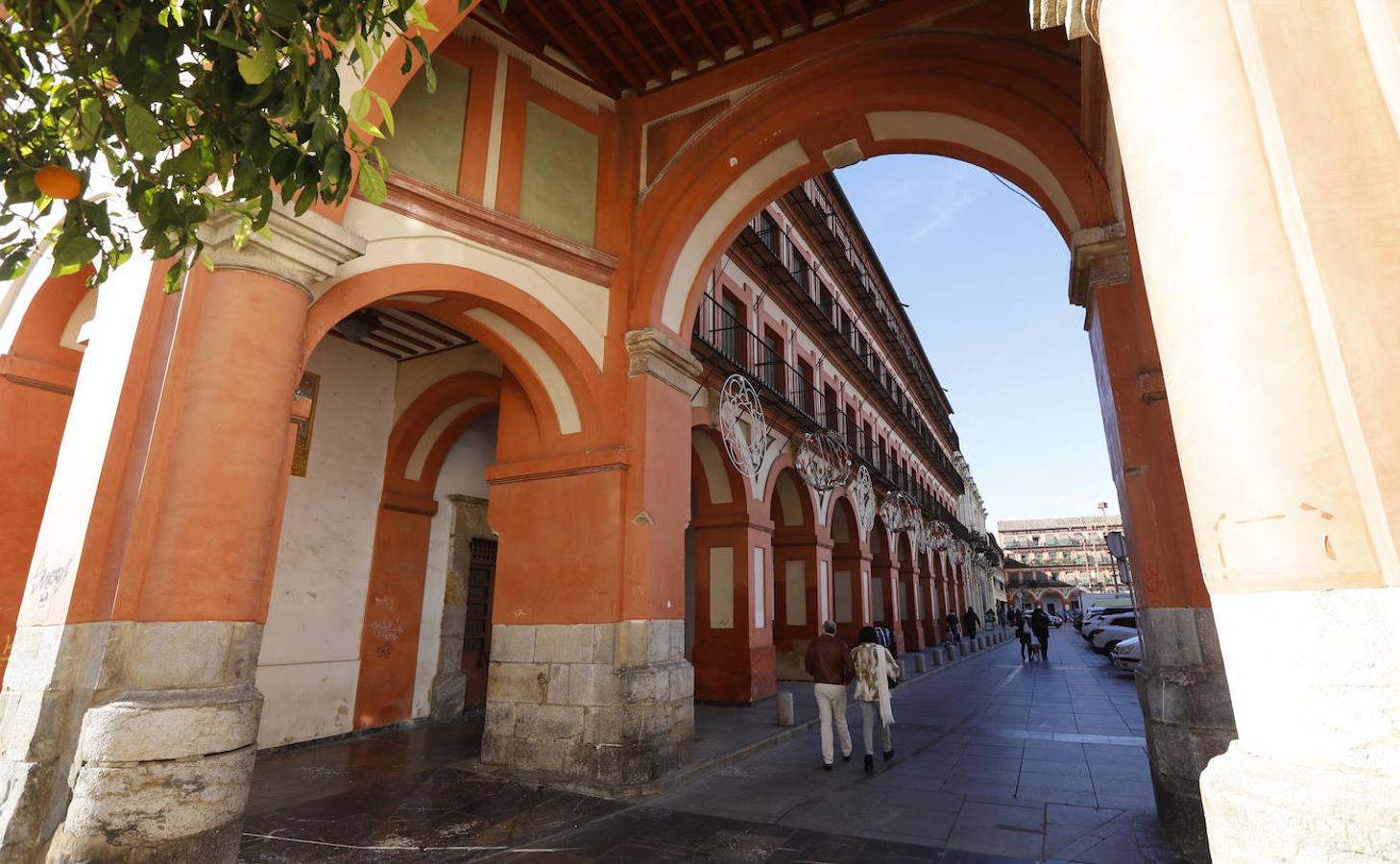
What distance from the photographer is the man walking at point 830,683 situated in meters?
7.44

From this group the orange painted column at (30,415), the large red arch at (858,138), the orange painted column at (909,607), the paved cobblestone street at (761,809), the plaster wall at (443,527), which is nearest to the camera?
the paved cobblestone street at (761,809)

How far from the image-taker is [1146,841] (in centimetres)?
493

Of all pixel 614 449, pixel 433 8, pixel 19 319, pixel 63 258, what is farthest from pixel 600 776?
pixel 433 8

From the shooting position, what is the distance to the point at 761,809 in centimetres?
598

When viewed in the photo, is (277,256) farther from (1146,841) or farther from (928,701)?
(928,701)

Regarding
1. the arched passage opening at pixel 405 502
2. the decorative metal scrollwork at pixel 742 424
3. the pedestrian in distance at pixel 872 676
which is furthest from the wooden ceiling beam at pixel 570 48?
the pedestrian in distance at pixel 872 676

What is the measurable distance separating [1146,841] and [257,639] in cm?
639

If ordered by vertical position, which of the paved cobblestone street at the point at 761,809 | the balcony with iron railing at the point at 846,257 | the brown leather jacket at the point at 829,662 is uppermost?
the balcony with iron railing at the point at 846,257

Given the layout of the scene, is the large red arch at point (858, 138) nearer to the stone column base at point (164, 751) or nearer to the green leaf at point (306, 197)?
the stone column base at point (164, 751)

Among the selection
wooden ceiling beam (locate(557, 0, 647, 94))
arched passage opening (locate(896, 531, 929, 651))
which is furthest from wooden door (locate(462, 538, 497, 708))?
arched passage opening (locate(896, 531, 929, 651))

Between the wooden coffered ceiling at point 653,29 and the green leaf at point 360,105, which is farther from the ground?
the wooden coffered ceiling at point 653,29

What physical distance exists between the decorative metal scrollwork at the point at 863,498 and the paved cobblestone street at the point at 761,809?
8551 millimetres

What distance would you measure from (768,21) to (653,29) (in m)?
1.42

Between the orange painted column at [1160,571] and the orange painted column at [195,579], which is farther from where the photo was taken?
the orange painted column at [1160,571]
